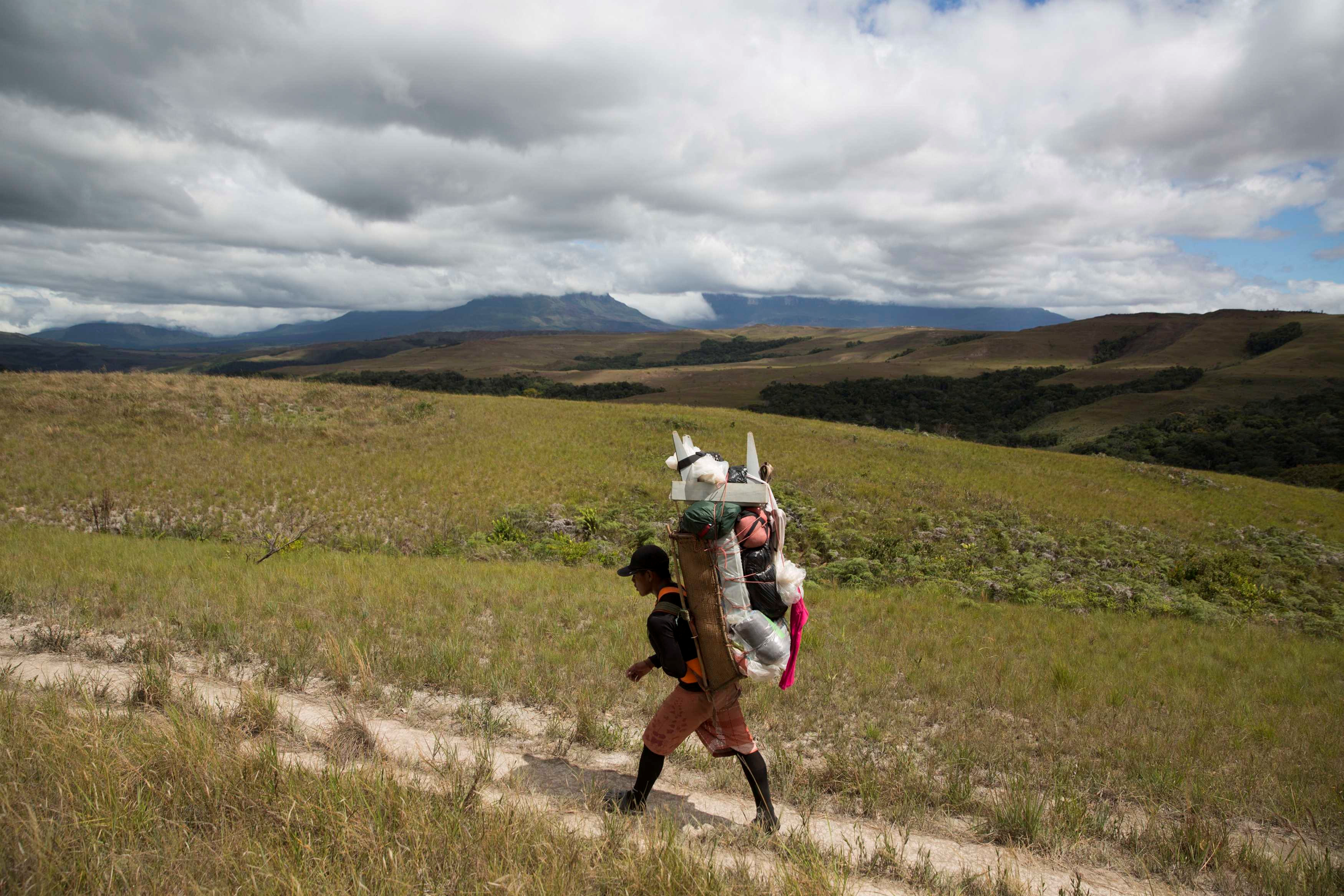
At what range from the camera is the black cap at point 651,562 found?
4160mm

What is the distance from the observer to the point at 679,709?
4297mm

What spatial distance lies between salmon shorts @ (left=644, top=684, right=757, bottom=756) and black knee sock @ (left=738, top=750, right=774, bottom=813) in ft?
0.18

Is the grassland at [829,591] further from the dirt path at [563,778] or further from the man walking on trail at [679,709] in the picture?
the man walking on trail at [679,709]

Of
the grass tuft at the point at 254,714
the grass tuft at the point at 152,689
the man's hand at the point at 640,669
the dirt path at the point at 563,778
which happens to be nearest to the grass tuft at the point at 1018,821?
the dirt path at the point at 563,778

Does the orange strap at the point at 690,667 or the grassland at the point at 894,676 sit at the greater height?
the orange strap at the point at 690,667

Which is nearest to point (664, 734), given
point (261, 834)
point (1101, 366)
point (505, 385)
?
point (261, 834)

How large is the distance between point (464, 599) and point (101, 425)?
78.5ft

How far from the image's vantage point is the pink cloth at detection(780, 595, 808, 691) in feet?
13.6

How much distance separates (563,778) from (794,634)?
2.45 meters

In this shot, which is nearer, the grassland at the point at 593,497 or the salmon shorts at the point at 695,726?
the salmon shorts at the point at 695,726

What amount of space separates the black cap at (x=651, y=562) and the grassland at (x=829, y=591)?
1.79 metres

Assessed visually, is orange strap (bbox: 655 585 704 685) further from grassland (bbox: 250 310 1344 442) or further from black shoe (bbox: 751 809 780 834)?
grassland (bbox: 250 310 1344 442)

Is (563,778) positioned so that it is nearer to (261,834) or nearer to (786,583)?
(261,834)

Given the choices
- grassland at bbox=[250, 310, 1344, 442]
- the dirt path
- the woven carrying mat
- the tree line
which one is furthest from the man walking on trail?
grassland at bbox=[250, 310, 1344, 442]
